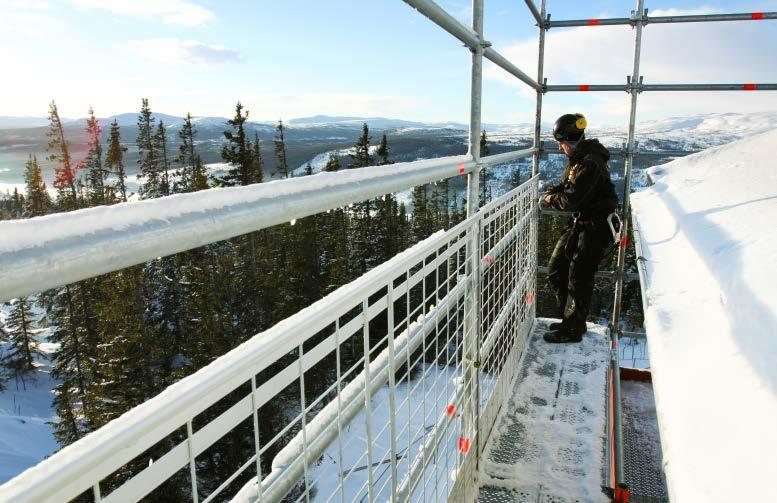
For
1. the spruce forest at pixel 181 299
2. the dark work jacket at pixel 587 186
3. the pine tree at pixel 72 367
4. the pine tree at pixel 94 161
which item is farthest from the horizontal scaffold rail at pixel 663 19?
the pine tree at pixel 94 161

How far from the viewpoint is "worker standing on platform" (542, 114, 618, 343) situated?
4.05 meters

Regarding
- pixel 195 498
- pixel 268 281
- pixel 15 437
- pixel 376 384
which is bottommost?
pixel 15 437

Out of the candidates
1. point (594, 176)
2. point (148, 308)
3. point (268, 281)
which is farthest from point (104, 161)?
point (594, 176)

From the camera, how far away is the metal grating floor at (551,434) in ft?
9.03

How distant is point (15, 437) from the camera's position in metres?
35.8

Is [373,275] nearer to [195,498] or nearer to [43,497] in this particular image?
[195,498]

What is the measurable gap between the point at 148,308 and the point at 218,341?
646cm

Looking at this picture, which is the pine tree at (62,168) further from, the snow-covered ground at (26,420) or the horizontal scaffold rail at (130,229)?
the horizontal scaffold rail at (130,229)

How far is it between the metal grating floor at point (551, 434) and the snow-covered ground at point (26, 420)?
3187 centimetres

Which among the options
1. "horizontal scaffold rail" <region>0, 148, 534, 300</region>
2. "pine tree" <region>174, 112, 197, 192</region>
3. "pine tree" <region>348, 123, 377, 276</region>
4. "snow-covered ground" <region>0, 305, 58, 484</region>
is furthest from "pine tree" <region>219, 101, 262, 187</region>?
"horizontal scaffold rail" <region>0, 148, 534, 300</region>

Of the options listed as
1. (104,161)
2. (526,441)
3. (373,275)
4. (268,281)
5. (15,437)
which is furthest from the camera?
(104,161)

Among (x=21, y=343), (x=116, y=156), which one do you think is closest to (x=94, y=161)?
(x=116, y=156)

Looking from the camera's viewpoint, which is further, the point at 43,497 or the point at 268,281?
the point at 268,281

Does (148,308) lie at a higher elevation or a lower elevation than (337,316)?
lower
